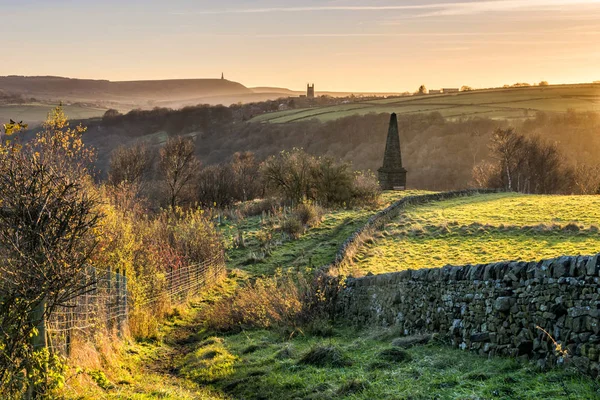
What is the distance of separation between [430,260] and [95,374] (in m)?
14.6

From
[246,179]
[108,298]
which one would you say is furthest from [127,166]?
[108,298]

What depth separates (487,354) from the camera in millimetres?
9641

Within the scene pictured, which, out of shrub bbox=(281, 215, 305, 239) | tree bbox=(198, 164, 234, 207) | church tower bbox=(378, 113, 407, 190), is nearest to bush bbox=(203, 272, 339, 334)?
shrub bbox=(281, 215, 305, 239)

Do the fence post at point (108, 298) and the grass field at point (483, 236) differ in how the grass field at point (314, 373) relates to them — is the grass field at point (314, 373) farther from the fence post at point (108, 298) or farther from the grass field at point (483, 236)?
the grass field at point (483, 236)

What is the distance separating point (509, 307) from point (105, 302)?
833cm

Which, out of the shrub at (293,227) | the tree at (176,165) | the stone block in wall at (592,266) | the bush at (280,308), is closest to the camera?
the stone block in wall at (592,266)

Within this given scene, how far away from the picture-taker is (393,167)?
216ft

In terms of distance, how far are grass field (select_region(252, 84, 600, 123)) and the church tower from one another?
60763mm

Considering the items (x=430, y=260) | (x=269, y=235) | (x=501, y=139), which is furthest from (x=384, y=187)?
(x=430, y=260)

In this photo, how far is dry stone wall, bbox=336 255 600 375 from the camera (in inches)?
311

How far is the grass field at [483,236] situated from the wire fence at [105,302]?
22.1 ft

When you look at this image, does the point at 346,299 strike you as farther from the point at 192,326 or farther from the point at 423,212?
the point at 423,212

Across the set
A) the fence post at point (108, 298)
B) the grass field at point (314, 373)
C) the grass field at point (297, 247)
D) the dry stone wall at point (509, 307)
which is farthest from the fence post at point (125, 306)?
the grass field at point (297, 247)

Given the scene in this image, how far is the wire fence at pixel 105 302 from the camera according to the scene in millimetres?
9547
